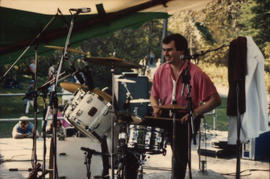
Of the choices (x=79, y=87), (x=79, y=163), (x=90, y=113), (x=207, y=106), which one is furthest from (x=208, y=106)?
(x=79, y=163)

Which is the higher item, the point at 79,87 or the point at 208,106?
the point at 79,87

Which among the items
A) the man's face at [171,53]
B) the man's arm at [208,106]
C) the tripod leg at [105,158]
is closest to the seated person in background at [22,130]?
the tripod leg at [105,158]

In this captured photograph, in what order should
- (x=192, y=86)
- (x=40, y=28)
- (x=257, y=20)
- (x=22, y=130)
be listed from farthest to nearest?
1. (x=257, y=20)
2. (x=22, y=130)
3. (x=192, y=86)
4. (x=40, y=28)

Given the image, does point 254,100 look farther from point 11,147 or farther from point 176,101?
point 11,147

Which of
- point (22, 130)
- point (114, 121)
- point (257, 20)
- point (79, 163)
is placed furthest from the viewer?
point (257, 20)

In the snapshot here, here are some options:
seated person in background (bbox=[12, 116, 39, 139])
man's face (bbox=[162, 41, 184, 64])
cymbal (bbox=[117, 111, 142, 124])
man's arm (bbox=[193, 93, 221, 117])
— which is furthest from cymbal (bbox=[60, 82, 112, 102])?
seated person in background (bbox=[12, 116, 39, 139])

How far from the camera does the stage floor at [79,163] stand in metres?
5.57

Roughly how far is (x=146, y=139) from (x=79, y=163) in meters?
1.51

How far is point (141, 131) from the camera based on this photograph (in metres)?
4.43

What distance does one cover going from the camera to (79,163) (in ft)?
18.4

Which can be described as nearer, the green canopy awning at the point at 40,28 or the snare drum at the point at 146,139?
the green canopy awning at the point at 40,28

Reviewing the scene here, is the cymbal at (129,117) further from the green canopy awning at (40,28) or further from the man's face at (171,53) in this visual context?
the green canopy awning at (40,28)

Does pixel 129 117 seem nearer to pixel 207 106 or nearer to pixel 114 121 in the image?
pixel 114 121

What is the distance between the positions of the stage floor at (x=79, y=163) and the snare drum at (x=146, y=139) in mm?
207
